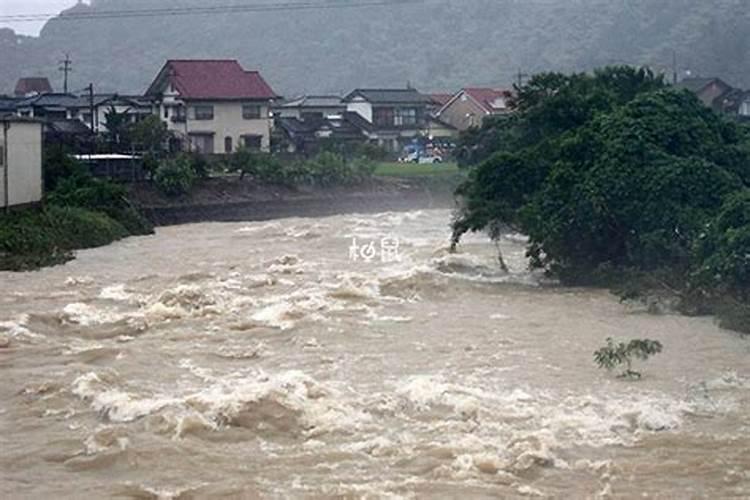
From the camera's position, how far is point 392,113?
50250mm

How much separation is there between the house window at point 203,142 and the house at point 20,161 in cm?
A: 1418

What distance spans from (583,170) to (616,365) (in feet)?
24.0

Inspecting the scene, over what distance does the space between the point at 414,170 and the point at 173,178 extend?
36.5 feet

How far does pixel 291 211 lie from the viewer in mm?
34156

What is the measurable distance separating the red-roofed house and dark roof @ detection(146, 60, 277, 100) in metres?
12.7

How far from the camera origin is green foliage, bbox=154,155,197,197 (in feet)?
104

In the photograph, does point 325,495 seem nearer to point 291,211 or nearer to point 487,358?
point 487,358

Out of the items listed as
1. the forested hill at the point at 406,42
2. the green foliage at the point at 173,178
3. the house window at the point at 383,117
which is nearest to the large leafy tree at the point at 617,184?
the green foliage at the point at 173,178

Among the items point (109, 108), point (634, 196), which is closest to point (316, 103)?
point (109, 108)

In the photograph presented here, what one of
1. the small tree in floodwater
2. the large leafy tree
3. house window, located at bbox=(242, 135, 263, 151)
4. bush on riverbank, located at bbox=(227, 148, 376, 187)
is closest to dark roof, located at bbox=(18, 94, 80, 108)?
house window, located at bbox=(242, 135, 263, 151)

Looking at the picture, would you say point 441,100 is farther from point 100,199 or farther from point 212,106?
point 100,199

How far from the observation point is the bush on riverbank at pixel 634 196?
1593 cm

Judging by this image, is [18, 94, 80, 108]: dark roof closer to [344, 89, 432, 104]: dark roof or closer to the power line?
[344, 89, 432, 104]: dark roof

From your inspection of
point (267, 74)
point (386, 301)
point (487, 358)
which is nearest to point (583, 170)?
point (386, 301)
